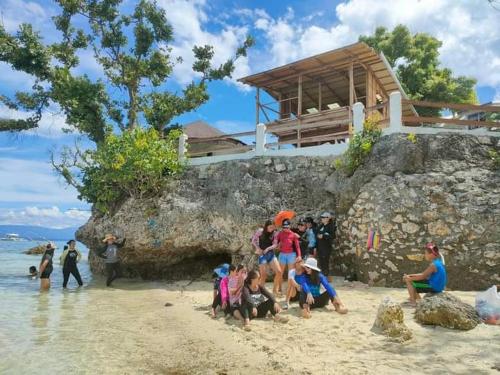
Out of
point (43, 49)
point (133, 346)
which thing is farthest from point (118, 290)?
point (43, 49)

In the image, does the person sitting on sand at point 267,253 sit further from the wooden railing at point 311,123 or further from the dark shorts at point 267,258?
the wooden railing at point 311,123

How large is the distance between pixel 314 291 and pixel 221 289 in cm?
189

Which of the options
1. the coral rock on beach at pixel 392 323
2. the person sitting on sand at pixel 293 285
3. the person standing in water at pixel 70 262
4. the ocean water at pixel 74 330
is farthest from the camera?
the person standing in water at pixel 70 262

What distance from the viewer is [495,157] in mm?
10500

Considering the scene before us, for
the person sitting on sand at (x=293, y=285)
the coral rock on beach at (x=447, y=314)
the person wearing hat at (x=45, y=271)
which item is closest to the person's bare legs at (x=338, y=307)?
the person sitting on sand at (x=293, y=285)

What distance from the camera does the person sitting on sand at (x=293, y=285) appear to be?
770cm

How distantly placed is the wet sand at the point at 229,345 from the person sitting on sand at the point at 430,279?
2.22 feet

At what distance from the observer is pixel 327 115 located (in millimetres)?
16281

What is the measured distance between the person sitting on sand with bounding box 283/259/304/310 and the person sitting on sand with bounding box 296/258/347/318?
94 mm

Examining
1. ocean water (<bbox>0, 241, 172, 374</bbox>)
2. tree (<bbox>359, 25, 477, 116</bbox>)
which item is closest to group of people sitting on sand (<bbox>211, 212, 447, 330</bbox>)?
ocean water (<bbox>0, 241, 172, 374</bbox>)

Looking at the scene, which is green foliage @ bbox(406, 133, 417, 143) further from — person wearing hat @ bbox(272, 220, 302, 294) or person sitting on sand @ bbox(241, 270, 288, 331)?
person sitting on sand @ bbox(241, 270, 288, 331)

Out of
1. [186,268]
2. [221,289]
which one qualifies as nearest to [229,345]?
[221,289]

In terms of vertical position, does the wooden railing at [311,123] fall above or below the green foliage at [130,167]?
above

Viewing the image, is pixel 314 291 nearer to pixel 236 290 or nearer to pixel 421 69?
pixel 236 290
